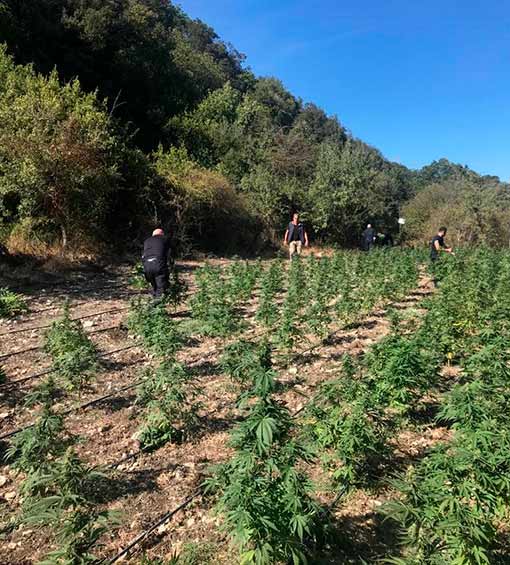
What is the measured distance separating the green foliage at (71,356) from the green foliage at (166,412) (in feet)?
3.16

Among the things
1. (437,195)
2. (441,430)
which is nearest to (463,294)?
(441,430)

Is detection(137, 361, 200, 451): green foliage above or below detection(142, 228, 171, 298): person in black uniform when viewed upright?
below

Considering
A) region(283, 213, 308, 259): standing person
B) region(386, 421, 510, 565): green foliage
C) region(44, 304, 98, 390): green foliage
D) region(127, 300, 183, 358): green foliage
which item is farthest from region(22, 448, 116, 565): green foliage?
region(283, 213, 308, 259): standing person

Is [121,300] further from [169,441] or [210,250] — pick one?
[210,250]

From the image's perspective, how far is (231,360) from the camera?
4699 millimetres

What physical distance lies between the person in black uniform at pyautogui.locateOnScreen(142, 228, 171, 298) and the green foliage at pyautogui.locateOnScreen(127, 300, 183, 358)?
1.04m

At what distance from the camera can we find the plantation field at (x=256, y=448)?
248 cm

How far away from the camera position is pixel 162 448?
160 inches

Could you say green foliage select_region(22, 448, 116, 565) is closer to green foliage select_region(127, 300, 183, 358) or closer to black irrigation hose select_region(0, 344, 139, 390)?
green foliage select_region(127, 300, 183, 358)

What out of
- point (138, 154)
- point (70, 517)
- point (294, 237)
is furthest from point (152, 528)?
point (138, 154)

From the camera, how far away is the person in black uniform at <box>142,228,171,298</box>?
770 centimetres

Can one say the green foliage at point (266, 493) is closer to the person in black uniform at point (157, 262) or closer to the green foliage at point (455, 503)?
the green foliage at point (455, 503)

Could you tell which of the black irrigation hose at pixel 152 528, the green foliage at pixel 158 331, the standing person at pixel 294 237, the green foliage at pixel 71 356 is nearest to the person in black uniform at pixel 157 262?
the green foliage at pixel 158 331

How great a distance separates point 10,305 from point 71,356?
3.75 metres
